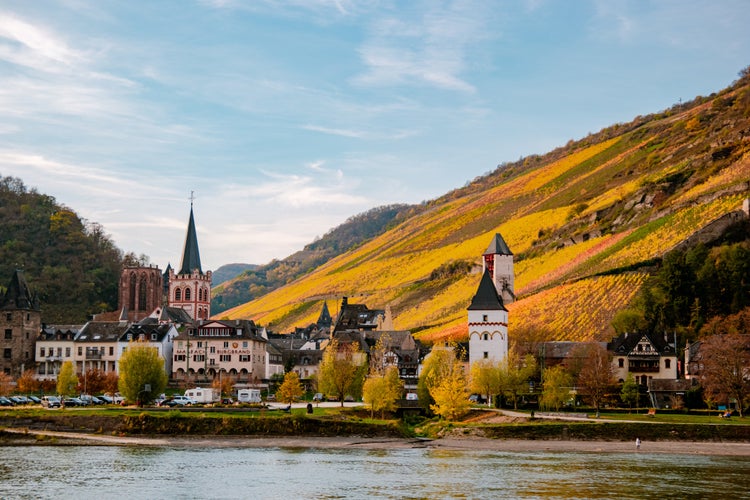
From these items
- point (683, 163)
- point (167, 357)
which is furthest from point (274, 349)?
point (683, 163)

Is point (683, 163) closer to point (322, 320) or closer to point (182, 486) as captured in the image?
point (322, 320)

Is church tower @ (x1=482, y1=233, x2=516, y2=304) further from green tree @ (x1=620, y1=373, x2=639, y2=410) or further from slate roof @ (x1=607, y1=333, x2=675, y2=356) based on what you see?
green tree @ (x1=620, y1=373, x2=639, y2=410)

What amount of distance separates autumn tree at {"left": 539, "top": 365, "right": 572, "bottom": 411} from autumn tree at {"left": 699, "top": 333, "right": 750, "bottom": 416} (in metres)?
12.8

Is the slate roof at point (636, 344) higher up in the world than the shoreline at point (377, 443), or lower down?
higher up

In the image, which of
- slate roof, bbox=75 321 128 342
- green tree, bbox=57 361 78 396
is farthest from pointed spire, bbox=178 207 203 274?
green tree, bbox=57 361 78 396

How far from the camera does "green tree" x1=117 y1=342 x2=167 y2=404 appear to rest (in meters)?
93.3

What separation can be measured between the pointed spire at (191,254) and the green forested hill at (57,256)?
50.7 ft

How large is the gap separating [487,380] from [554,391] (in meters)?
7.42

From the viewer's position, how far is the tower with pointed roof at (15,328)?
120250 mm

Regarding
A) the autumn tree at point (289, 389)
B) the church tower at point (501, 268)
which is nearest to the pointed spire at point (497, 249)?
the church tower at point (501, 268)

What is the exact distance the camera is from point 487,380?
9394cm

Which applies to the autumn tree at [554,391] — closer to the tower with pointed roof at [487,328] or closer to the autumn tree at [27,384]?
the tower with pointed roof at [487,328]

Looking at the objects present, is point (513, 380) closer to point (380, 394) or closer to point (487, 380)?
point (487, 380)

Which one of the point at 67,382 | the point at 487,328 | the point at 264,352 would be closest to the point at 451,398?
the point at 487,328
